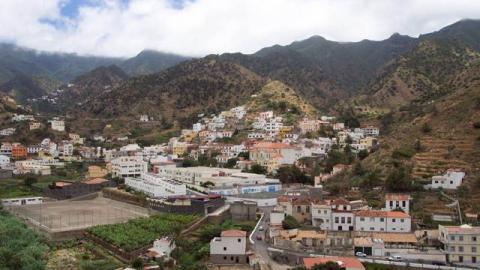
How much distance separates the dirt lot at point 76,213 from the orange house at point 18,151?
2183 cm

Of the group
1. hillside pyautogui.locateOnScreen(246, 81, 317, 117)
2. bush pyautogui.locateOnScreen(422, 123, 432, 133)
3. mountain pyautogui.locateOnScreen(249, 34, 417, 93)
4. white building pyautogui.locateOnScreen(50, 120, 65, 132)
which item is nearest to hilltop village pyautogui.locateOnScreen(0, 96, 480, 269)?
bush pyautogui.locateOnScreen(422, 123, 432, 133)

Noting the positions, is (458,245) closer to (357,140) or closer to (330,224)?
(330,224)

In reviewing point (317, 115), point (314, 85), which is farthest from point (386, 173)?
point (314, 85)

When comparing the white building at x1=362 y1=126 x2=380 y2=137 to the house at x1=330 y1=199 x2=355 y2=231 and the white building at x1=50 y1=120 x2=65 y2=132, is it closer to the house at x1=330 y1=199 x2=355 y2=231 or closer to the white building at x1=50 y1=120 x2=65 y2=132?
the house at x1=330 y1=199 x2=355 y2=231

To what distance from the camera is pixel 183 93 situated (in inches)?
3863

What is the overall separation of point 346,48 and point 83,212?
5492 inches

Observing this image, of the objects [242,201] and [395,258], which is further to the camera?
[242,201]

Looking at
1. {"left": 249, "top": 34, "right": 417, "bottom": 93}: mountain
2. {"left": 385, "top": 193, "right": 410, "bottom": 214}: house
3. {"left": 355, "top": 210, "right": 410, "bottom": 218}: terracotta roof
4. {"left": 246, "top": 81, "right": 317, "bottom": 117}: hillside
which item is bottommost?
{"left": 355, "top": 210, "right": 410, "bottom": 218}: terracotta roof

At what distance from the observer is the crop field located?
102 ft

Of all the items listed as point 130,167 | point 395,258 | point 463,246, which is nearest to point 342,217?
point 395,258

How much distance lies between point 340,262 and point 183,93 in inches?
3016

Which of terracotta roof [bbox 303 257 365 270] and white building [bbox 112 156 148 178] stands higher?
white building [bbox 112 156 148 178]

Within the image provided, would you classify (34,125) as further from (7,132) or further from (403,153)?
(403,153)

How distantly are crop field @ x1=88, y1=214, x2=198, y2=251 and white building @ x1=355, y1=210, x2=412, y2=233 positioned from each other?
33.9 feet
